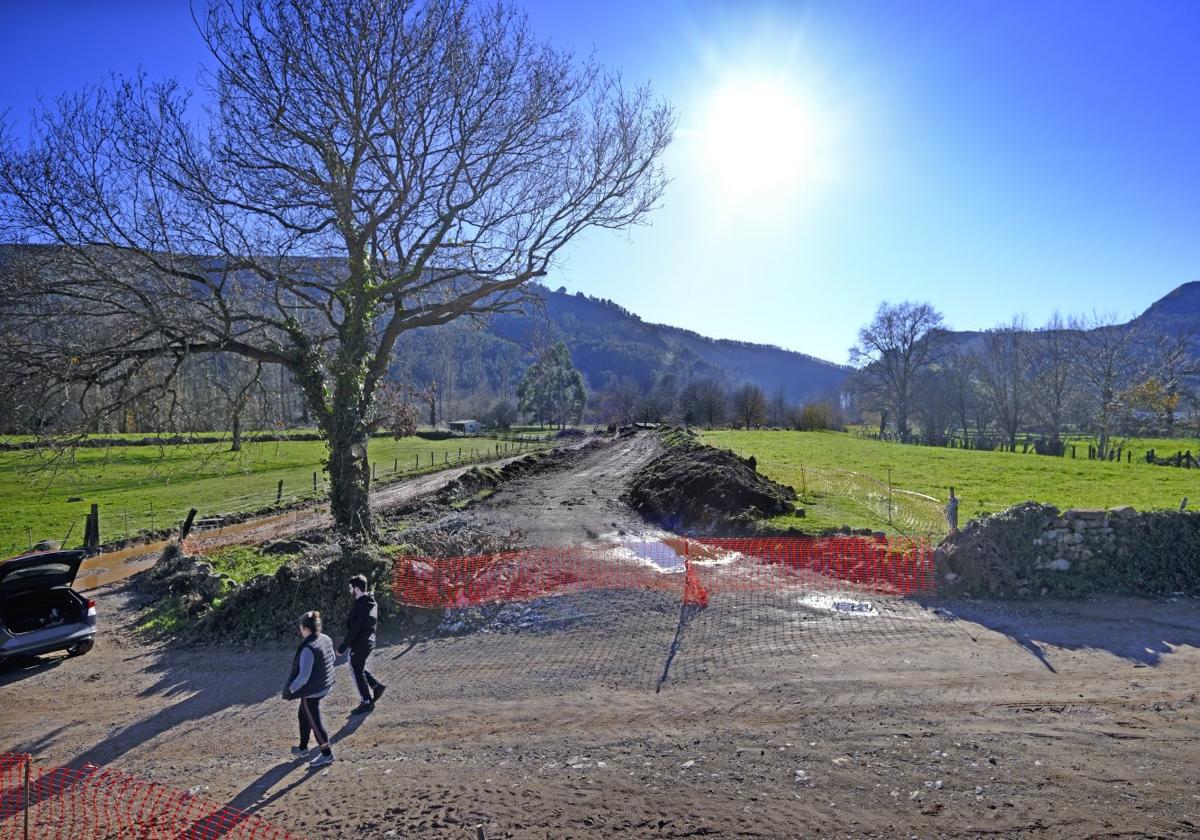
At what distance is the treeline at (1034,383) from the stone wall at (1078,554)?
1708 inches

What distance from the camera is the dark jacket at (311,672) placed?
7039 millimetres

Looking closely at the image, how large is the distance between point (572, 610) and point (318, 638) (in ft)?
16.2

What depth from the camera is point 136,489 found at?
1453 inches

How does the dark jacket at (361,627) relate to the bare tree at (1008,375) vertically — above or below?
below

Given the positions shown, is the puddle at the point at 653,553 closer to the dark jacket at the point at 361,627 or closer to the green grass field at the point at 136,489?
the dark jacket at the point at 361,627

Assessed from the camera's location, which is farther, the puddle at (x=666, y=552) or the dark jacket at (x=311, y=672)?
the puddle at (x=666, y=552)

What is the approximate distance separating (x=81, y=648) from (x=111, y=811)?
646 centimetres

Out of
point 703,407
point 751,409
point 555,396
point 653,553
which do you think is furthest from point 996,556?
point 703,407

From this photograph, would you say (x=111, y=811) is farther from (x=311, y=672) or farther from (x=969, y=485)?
(x=969, y=485)

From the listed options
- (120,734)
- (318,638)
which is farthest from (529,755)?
(120,734)

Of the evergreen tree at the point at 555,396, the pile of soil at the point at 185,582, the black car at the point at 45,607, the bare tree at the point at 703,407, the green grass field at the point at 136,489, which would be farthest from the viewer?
the bare tree at the point at 703,407

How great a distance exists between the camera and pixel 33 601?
11320 mm

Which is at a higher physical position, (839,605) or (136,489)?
(839,605)

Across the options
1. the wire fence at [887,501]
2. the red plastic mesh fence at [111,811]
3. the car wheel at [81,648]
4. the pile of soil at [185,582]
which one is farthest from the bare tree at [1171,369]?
the car wheel at [81,648]
